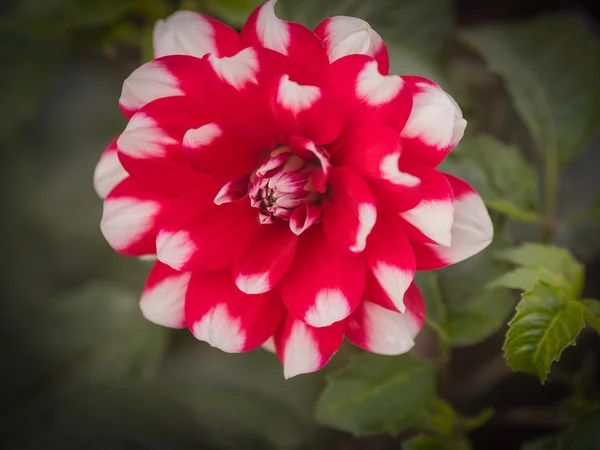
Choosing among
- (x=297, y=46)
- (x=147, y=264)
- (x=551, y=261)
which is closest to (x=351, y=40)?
(x=297, y=46)

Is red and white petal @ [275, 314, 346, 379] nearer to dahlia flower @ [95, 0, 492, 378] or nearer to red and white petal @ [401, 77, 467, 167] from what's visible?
dahlia flower @ [95, 0, 492, 378]

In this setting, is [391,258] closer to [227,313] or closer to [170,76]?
[227,313]

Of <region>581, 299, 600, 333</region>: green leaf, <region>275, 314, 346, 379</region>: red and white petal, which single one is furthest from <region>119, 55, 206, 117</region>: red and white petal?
<region>581, 299, 600, 333</region>: green leaf

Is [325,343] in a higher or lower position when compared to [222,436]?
higher

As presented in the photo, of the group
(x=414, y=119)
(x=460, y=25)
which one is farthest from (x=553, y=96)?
(x=414, y=119)

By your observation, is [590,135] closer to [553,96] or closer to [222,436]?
[553,96]

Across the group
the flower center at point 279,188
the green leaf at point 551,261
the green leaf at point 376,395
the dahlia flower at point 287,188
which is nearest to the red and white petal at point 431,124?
the dahlia flower at point 287,188
